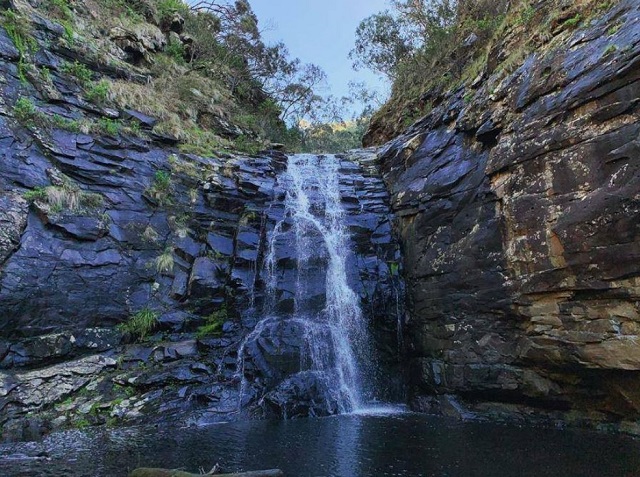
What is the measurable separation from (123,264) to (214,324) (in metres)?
3.06

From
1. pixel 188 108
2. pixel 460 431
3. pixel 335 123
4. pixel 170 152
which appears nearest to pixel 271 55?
pixel 335 123

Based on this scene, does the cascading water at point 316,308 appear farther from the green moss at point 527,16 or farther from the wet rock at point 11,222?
the green moss at point 527,16

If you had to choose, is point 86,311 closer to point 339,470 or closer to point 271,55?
point 339,470

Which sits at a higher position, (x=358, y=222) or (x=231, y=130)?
(x=231, y=130)

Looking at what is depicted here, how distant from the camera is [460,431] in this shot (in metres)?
8.62

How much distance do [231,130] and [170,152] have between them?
16.8ft

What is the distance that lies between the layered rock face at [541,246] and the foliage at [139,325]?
277 inches

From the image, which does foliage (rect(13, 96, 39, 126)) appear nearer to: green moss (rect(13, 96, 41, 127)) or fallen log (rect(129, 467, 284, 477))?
green moss (rect(13, 96, 41, 127))

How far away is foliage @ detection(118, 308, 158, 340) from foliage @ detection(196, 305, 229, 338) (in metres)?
1.26

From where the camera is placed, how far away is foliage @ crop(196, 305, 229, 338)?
11930 millimetres

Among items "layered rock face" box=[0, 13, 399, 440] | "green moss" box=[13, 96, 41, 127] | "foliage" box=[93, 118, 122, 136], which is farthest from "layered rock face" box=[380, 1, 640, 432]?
"green moss" box=[13, 96, 41, 127]

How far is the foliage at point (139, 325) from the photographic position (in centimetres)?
1138

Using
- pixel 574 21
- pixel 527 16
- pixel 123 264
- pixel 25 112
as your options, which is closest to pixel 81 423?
pixel 123 264

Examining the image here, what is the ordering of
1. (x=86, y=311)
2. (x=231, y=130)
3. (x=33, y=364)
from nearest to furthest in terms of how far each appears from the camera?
(x=33, y=364)
(x=86, y=311)
(x=231, y=130)
